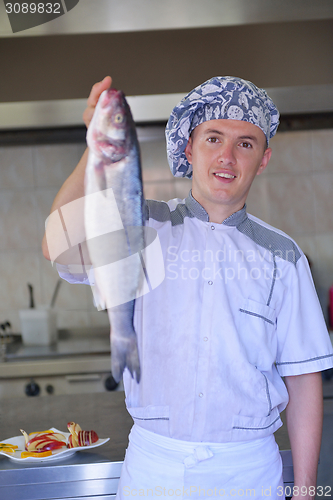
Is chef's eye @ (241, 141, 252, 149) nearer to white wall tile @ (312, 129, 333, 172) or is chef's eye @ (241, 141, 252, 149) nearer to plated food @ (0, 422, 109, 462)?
plated food @ (0, 422, 109, 462)

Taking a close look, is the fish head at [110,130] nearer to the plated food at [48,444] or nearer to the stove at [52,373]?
the plated food at [48,444]

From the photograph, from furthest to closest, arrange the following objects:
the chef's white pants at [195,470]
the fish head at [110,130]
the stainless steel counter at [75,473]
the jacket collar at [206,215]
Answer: the stainless steel counter at [75,473] < the jacket collar at [206,215] < the chef's white pants at [195,470] < the fish head at [110,130]

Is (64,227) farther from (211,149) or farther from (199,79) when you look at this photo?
(199,79)

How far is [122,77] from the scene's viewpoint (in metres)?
2.33

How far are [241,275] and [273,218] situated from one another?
2201 mm

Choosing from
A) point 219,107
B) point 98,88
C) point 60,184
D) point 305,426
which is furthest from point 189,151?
point 60,184

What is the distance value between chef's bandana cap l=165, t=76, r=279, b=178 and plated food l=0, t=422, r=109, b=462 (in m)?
0.82

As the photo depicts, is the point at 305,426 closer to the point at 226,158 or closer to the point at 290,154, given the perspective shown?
the point at 226,158

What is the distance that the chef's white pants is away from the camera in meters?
0.94

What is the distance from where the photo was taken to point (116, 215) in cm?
49

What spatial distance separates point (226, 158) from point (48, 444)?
2.98 ft

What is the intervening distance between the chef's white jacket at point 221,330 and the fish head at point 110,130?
521 mm

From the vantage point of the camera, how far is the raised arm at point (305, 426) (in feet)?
3.42

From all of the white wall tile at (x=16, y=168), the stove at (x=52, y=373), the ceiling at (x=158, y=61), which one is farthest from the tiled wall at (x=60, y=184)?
the ceiling at (x=158, y=61)
